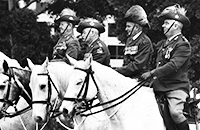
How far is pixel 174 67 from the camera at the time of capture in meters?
8.47

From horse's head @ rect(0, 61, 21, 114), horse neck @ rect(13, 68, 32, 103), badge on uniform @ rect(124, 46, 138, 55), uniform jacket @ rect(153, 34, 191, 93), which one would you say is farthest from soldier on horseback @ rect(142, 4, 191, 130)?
horse's head @ rect(0, 61, 21, 114)

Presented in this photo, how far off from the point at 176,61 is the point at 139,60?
90cm

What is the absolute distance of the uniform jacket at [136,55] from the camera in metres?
9.23

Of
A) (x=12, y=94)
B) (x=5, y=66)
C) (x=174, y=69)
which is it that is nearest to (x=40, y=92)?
(x=12, y=94)

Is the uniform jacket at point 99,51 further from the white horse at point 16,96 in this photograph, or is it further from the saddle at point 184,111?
the saddle at point 184,111

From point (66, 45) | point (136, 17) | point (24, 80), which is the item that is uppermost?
point (136, 17)

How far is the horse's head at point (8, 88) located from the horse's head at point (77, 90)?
166 cm

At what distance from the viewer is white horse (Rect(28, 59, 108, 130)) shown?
8.94 m

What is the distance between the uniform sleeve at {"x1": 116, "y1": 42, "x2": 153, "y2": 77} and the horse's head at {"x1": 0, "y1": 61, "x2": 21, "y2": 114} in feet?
5.99

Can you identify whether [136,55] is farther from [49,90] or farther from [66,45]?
[66,45]

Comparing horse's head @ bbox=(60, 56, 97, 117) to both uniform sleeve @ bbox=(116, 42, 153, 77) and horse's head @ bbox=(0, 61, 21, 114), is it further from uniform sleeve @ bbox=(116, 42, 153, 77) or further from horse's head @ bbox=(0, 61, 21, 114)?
horse's head @ bbox=(0, 61, 21, 114)

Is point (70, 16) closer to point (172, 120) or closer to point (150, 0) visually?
point (172, 120)

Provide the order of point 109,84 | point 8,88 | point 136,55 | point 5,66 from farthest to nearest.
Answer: point 5,66
point 8,88
point 136,55
point 109,84

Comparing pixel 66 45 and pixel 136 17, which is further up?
pixel 136 17
